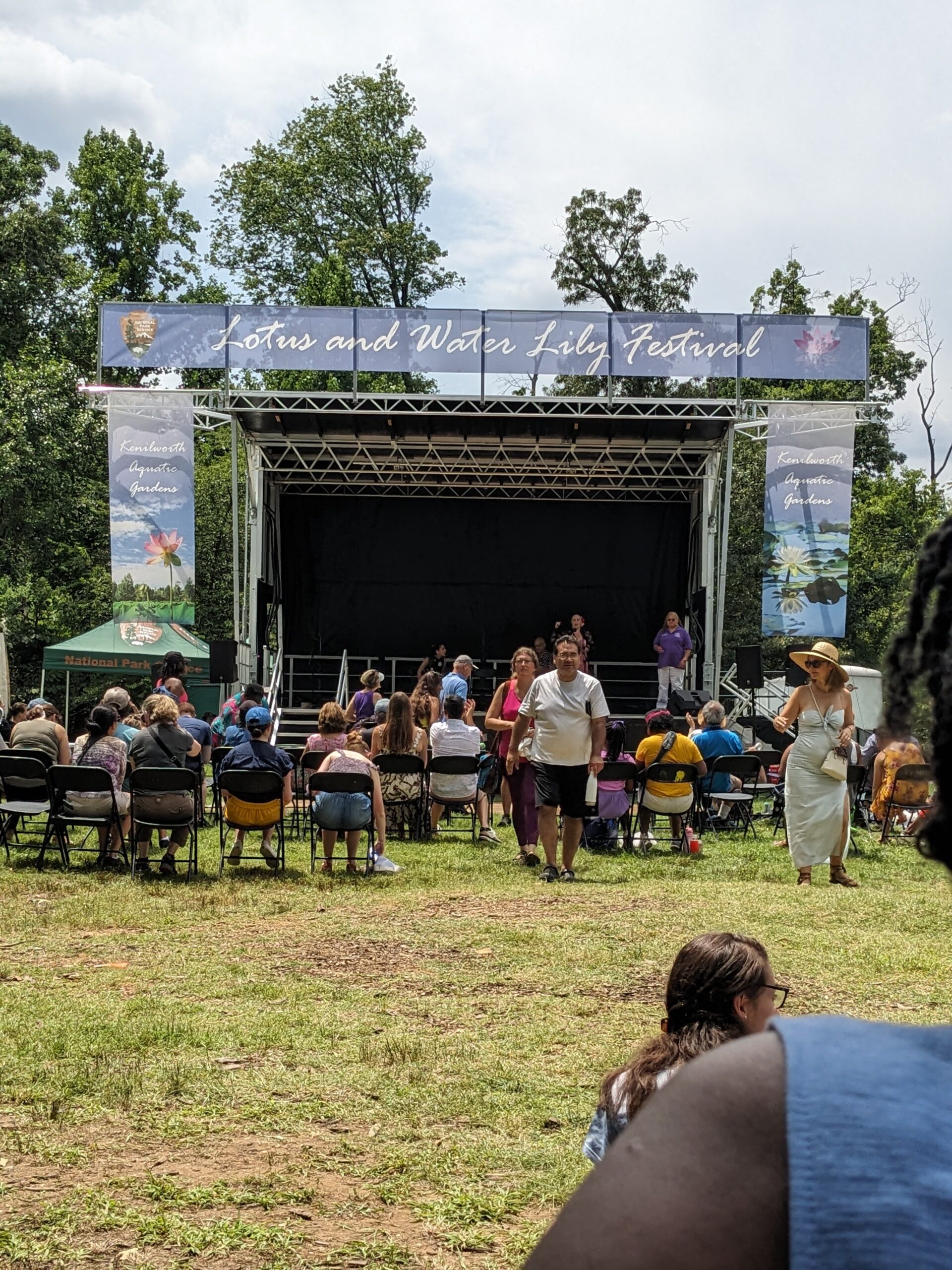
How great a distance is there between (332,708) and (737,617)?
79.4 feet

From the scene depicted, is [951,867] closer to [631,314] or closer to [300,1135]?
[300,1135]

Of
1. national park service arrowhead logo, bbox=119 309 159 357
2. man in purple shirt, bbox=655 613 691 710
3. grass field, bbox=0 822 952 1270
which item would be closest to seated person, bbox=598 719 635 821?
grass field, bbox=0 822 952 1270

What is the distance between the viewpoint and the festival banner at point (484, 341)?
16531 millimetres

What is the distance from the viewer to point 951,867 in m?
0.88

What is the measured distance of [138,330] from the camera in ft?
55.2

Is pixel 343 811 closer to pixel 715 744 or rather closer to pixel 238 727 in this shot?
pixel 238 727

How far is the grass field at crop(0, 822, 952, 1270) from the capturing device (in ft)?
10.6

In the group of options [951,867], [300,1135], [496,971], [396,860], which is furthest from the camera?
[396,860]

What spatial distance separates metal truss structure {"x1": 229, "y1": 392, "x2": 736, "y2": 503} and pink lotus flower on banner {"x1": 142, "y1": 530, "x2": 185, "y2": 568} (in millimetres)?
2051

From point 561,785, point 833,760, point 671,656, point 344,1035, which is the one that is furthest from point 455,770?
point 671,656

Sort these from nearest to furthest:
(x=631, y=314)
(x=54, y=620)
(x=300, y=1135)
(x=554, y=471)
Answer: (x=300, y=1135)
(x=631, y=314)
(x=554, y=471)
(x=54, y=620)

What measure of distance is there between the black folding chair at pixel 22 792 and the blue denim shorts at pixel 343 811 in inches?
71.8

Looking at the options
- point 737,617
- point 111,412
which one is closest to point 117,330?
point 111,412

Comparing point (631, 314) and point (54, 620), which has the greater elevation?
point (631, 314)
